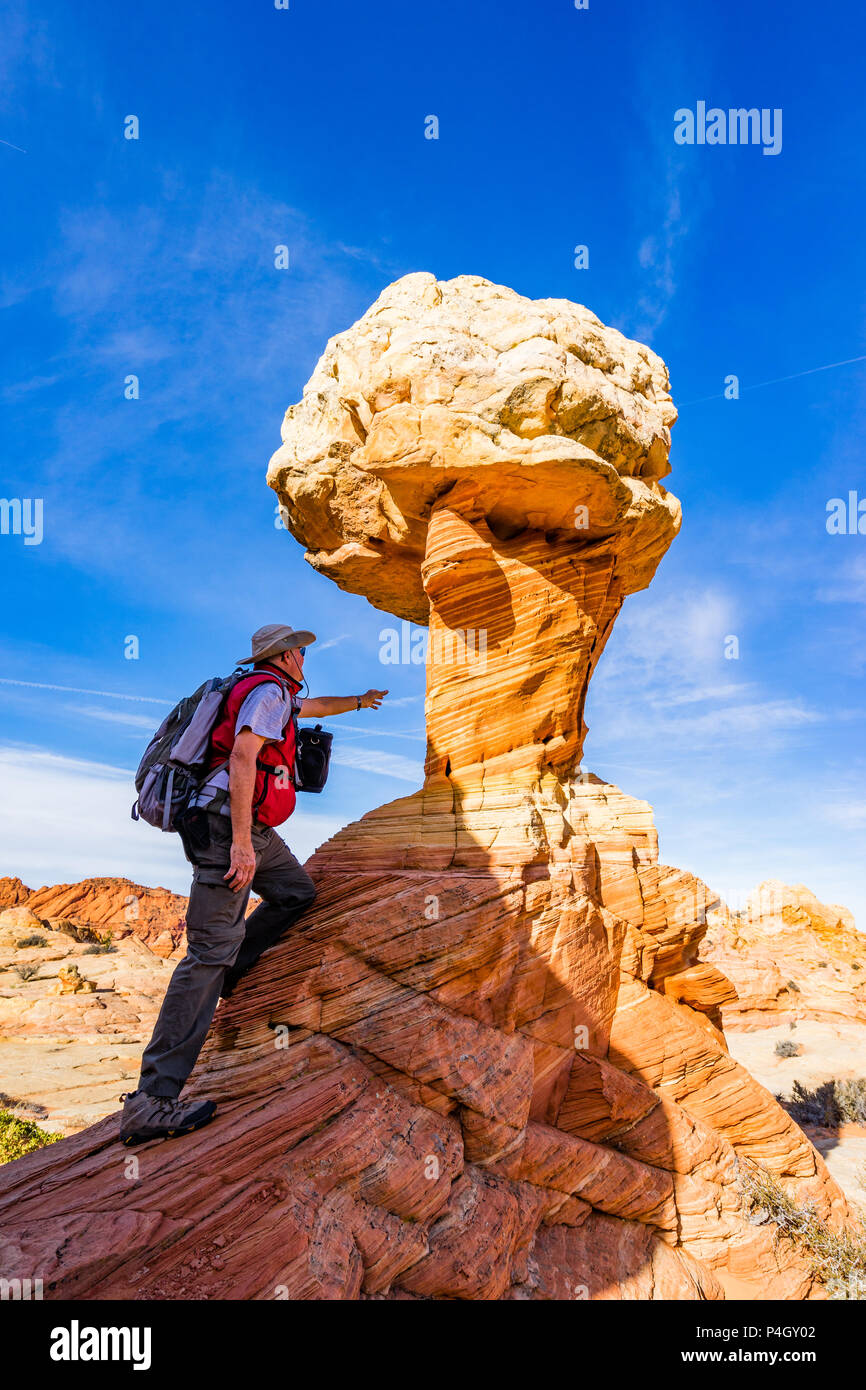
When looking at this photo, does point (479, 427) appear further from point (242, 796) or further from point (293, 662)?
point (242, 796)

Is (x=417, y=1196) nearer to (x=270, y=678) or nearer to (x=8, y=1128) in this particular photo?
(x=270, y=678)

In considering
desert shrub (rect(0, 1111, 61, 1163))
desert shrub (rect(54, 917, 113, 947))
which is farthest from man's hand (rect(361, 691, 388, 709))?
desert shrub (rect(54, 917, 113, 947))

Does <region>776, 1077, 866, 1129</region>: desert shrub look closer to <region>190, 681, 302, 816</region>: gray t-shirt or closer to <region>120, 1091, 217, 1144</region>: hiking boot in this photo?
<region>120, 1091, 217, 1144</region>: hiking boot

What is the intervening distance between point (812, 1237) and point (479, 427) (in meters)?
9.35

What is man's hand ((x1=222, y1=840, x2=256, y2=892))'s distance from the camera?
4867mm

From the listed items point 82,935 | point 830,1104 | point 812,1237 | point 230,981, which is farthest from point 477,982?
point 82,935

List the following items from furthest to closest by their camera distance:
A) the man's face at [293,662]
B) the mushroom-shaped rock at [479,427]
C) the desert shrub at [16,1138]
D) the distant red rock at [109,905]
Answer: the distant red rock at [109,905] < the desert shrub at [16,1138] < the mushroom-shaped rock at [479,427] < the man's face at [293,662]

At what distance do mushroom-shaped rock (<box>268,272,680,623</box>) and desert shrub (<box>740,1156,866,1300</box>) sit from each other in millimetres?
7480

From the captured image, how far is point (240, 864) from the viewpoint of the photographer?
4.89 m

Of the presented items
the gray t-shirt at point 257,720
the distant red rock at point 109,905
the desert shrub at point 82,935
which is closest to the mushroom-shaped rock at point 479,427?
the gray t-shirt at point 257,720

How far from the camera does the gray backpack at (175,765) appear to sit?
4914 millimetres

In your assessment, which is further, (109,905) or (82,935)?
(109,905)

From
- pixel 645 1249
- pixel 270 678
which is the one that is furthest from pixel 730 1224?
pixel 270 678

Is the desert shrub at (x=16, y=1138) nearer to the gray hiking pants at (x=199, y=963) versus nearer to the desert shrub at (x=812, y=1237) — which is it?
the gray hiking pants at (x=199, y=963)
